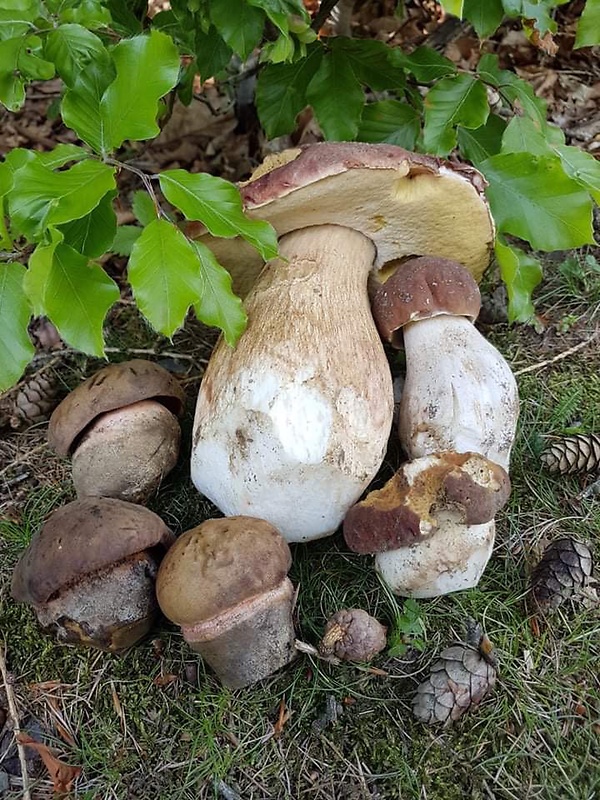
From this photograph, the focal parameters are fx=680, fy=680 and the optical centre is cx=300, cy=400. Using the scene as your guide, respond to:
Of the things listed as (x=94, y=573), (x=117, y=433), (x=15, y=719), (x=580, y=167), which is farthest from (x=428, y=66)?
(x=15, y=719)

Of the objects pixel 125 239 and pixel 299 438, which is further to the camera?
pixel 125 239

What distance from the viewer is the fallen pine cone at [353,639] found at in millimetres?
1832

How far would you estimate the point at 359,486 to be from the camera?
197 cm

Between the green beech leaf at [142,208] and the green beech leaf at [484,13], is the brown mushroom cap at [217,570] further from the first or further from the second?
the green beech leaf at [484,13]

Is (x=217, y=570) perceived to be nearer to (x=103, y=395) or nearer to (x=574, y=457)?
(x=103, y=395)

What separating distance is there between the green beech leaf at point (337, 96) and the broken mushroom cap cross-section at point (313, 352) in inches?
16.6

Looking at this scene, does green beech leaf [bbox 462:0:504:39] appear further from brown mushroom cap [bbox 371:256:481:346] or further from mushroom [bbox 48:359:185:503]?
mushroom [bbox 48:359:185:503]

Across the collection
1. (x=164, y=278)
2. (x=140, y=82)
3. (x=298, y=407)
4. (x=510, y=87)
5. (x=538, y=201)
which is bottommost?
(x=298, y=407)

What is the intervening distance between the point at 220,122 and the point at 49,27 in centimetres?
219

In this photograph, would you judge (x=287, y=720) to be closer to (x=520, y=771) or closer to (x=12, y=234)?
(x=520, y=771)

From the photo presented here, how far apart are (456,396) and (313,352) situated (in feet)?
1.44

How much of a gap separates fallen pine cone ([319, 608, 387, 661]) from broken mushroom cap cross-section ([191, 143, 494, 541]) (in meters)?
0.28

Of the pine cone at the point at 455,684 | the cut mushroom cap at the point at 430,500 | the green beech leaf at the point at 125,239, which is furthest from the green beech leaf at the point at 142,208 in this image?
the pine cone at the point at 455,684

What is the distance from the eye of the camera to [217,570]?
5.57 feet
